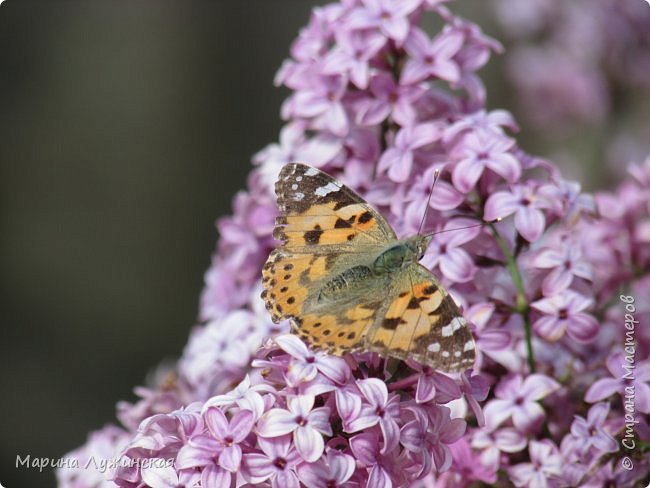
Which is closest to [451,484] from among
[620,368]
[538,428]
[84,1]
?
[538,428]

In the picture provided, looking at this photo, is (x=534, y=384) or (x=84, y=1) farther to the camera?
(x=84, y=1)

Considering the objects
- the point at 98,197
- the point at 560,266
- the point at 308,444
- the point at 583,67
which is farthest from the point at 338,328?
the point at 98,197

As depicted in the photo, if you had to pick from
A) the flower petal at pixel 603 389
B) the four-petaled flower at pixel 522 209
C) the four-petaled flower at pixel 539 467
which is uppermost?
the four-petaled flower at pixel 522 209

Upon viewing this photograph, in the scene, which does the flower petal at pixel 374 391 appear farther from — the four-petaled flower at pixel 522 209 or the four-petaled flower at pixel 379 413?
the four-petaled flower at pixel 522 209

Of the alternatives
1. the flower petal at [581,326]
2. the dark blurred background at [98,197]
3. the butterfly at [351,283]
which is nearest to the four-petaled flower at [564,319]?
the flower petal at [581,326]

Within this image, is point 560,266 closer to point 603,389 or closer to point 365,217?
point 603,389

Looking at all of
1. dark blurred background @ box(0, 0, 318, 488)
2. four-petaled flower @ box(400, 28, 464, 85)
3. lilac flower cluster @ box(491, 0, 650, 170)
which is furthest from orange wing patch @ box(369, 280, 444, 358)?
dark blurred background @ box(0, 0, 318, 488)

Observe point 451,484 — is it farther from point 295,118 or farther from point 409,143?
point 295,118
